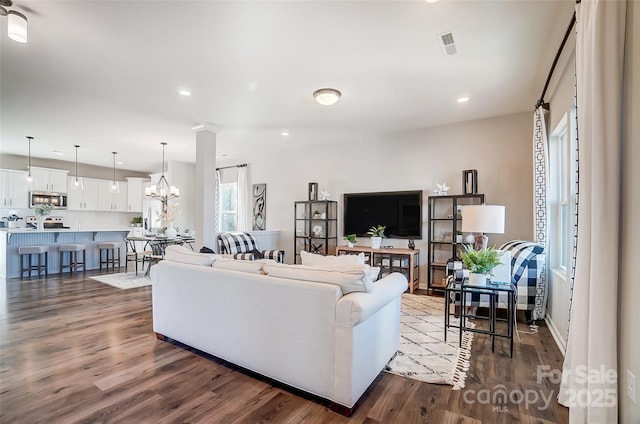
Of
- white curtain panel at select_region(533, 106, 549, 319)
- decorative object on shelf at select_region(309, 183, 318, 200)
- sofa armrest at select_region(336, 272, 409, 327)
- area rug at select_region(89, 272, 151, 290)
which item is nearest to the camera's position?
sofa armrest at select_region(336, 272, 409, 327)

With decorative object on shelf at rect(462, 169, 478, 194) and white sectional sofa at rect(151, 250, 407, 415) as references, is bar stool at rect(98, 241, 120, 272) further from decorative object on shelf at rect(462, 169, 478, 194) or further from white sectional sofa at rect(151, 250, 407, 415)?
decorative object on shelf at rect(462, 169, 478, 194)

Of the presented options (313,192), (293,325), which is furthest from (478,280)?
(313,192)

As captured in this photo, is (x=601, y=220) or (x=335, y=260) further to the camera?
(x=335, y=260)

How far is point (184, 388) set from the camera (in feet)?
7.43

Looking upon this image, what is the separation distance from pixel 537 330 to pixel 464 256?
139cm

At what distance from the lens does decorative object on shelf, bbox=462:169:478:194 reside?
4820 millimetres

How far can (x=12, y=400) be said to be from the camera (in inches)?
83.0

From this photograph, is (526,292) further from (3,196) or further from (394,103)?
(3,196)

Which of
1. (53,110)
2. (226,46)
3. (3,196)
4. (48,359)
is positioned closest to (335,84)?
(226,46)

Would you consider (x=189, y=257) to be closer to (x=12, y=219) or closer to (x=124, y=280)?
(x=124, y=280)

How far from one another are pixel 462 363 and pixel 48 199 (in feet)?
33.9

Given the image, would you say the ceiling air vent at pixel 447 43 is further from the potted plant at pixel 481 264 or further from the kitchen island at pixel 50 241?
the kitchen island at pixel 50 241

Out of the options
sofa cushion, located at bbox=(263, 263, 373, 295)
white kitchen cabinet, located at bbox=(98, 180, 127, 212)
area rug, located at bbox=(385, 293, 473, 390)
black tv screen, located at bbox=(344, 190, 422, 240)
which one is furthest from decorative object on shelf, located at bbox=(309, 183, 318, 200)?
white kitchen cabinet, located at bbox=(98, 180, 127, 212)

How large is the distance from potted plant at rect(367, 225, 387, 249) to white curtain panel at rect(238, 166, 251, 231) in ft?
11.9
